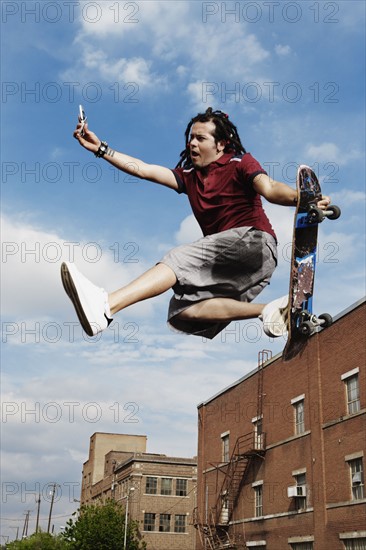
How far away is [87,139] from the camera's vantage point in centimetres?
540

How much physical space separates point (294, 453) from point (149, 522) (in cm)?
2637

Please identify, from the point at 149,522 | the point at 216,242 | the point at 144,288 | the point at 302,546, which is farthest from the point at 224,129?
the point at 149,522

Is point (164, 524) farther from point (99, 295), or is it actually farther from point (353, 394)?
point (99, 295)

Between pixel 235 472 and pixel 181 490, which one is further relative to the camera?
pixel 181 490

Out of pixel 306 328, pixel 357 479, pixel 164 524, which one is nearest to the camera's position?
pixel 306 328

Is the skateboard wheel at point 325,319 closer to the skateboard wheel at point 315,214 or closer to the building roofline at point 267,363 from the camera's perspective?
the skateboard wheel at point 315,214

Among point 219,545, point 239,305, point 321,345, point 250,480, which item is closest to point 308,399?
point 321,345

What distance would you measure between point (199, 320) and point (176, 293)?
29 centimetres

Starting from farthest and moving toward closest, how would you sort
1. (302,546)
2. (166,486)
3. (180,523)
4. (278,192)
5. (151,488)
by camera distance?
(166,486), (151,488), (180,523), (302,546), (278,192)

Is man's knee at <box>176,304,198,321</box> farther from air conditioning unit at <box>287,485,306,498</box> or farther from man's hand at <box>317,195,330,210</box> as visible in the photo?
air conditioning unit at <box>287,485,306,498</box>

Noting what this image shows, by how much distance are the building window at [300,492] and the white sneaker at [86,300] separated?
2624 centimetres

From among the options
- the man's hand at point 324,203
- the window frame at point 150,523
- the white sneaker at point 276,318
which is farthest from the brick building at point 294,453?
the man's hand at point 324,203

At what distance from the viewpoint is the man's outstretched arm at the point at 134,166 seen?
5402 mm

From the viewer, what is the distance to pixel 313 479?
92.2ft
